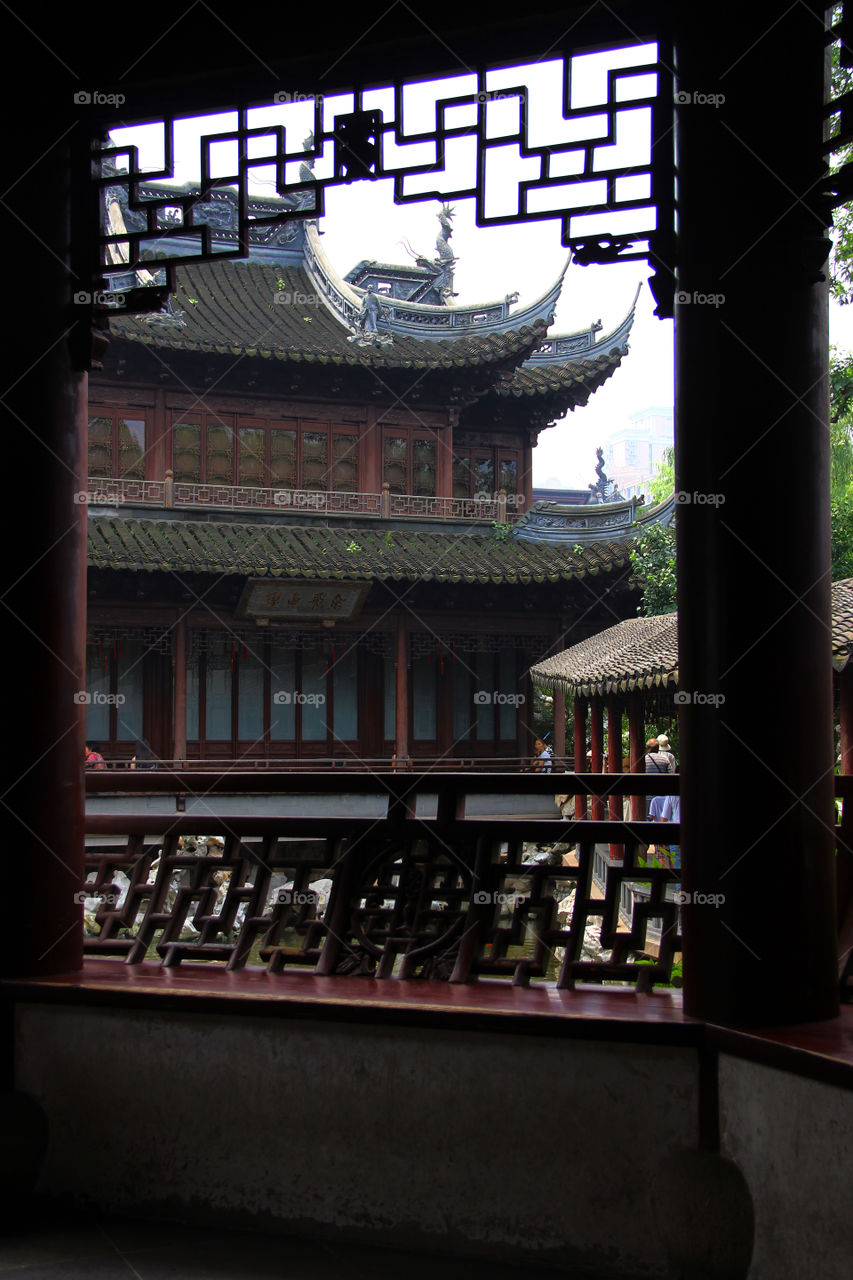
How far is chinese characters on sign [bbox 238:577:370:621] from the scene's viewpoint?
1431cm

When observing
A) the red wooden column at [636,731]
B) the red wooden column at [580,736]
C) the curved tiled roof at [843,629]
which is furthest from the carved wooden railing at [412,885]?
the red wooden column at [580,736]

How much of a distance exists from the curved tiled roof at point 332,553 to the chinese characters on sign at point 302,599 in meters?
0.24

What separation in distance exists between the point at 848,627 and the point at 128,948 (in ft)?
20.0

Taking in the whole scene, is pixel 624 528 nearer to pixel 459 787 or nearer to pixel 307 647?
pixel 307 647

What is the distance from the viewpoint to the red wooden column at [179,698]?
14195mm

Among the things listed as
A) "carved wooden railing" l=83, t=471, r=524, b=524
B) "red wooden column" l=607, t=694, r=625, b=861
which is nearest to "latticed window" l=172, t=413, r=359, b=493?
"carved wooden railing" l=83, t=471, r=524, b=524

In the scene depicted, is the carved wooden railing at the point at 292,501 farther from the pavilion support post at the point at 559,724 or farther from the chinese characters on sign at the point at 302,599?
the pavilion support post at the point at 559,724

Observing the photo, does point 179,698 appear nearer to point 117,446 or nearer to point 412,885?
point 117,446

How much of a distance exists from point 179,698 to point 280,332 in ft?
17.6

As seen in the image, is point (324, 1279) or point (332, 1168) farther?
point (332, 1168)

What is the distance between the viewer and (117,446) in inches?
594

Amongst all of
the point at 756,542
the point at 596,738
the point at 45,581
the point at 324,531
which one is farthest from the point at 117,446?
the point at 756,542

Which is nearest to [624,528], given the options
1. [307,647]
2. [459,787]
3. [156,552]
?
[307,647]

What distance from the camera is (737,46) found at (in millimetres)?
2625
